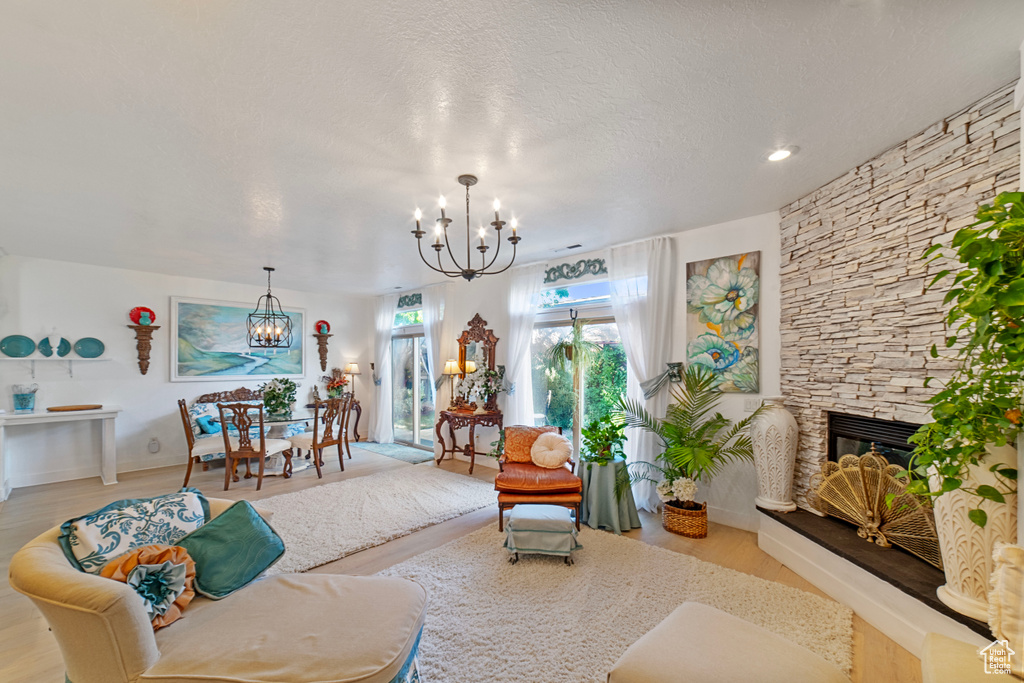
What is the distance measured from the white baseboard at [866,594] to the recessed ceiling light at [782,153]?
7.84 ft

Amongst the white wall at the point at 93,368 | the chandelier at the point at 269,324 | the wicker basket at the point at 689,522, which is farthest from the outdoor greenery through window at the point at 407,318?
the wicker basket at the point at 689,522

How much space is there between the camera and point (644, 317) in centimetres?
409

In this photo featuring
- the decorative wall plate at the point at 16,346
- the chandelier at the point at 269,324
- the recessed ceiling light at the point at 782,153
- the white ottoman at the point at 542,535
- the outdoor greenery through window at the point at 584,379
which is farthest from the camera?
the chandelier at the point at 269,324

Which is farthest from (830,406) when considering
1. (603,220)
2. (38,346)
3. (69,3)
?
(38,346)

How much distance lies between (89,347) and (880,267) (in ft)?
25.9

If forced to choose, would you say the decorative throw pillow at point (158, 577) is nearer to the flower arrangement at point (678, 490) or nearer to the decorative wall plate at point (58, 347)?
the flower arrangement at point (678, 490)

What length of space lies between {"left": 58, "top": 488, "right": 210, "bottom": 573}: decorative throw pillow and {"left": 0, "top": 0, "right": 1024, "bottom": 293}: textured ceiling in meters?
1.82

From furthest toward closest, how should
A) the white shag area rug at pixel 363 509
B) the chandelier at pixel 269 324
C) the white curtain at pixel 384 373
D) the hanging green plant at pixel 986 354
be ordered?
the white curtain at pixel 384 373 < the chandelier at pixel 269 324 < the white shag area rug at pixel 363 509 < the hanging green plant at pixel 986 354

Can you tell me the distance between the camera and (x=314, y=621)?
1575 mm

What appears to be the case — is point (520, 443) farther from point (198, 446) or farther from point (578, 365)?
point (198, 446)

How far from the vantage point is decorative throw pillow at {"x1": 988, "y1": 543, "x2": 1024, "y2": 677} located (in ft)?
4.24

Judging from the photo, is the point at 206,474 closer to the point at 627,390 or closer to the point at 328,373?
the point at 328,373

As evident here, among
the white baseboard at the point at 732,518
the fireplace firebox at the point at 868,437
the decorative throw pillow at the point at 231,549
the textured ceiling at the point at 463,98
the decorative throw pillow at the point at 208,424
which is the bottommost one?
the white baseboard at the point at 732,518

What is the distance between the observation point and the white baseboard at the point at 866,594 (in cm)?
193
